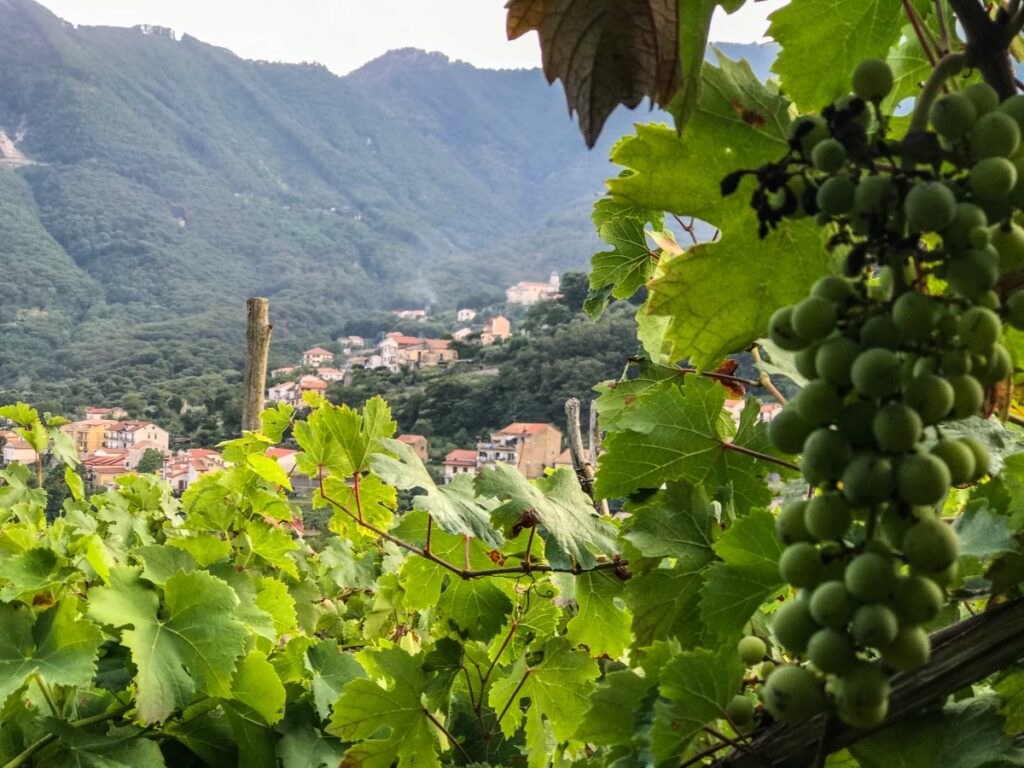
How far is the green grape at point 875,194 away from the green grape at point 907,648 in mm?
162

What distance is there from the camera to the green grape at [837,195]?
37cm

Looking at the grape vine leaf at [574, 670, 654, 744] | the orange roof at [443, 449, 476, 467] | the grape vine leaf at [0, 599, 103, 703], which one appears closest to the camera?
the grape vine leaf at [574, 670, 654, 744]

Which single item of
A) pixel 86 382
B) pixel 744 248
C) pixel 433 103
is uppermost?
pixel 433 103

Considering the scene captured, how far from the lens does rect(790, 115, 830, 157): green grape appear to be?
1.28 feet

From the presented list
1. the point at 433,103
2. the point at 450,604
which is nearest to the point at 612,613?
the point at 450,604

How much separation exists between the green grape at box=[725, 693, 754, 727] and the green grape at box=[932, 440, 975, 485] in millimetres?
230

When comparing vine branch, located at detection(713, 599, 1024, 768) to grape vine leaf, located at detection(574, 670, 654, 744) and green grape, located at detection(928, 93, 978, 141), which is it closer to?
grape vine leaf, located at detection(574, 670, 654, 744)

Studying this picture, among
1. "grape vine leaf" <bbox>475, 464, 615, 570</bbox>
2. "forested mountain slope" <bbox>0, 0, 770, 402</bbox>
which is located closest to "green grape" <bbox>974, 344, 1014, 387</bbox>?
"grape vine leaf" <bbox>475, 464, 615, 570</bbox>

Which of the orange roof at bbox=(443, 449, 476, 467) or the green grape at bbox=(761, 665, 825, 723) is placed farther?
the orange roof at bbox=(443, 449, 476, 467)

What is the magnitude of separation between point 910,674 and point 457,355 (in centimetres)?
2214

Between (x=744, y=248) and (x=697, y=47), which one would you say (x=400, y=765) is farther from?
(x=697, y=47)

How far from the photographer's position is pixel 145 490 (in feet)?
7.68

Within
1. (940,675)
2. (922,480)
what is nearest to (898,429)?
(922,480)

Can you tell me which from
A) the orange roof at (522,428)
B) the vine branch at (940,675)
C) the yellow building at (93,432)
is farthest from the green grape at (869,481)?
the yellow building at (93,432)
